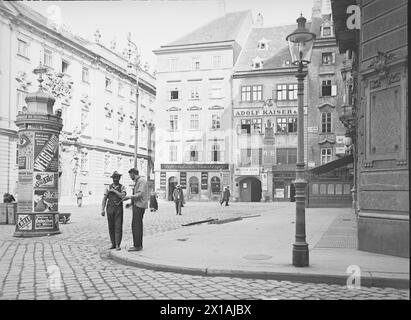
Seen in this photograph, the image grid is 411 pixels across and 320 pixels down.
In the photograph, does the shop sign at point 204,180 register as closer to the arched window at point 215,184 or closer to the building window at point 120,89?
the arched window at point 215,184

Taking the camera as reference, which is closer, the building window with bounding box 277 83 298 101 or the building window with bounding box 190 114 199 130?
the building window with bounding box 277 83 298 101

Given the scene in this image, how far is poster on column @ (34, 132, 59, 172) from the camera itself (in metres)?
13.1

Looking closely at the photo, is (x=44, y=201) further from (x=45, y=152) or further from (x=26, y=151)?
(x=26, y=151)

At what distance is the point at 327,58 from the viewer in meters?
42.2

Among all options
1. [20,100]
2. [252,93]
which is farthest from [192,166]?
[20,100]

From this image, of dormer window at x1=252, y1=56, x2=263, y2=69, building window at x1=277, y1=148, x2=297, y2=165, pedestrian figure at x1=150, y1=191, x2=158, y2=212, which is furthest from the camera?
dormer window at x1=252, y1=56, x2=263, y2=69

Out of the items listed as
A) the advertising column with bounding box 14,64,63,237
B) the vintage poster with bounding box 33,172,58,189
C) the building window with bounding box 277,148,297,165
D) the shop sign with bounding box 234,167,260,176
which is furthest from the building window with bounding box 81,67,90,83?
the vintage poster with bounding box 33,172,58,189

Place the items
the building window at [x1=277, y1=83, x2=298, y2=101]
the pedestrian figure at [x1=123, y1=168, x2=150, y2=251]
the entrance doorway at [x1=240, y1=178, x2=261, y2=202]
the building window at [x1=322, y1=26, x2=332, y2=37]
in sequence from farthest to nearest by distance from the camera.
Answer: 1. the entrance doorway at [x1=240, y1=178, x2=261, y2=202]
2. the building window at [x1=277, y1=83, x2=298, y2=101]
3. the building window at [x1=322, y1=26, x2=332, y2=37]
4. the pedestrian figure at [x1=123, y1=168, x2=150, y2=251]

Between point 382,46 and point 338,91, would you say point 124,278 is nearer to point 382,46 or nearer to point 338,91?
point 382,46

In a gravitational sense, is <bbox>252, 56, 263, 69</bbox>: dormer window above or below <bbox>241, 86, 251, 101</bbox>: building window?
above

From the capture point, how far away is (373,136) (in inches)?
378

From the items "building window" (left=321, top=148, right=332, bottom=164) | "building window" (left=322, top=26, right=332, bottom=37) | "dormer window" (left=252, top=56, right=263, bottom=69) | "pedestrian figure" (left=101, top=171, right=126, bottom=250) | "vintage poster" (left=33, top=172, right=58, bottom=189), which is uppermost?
"building window" (left=322, top=26, right=332, bottom=37)

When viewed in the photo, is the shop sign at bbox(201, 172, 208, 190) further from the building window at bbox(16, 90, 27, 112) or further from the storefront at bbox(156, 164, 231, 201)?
the building window at bbox(16, 90, 27, 112)

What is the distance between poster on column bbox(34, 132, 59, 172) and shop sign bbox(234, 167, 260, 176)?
3372cm
